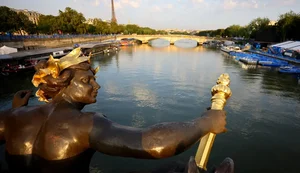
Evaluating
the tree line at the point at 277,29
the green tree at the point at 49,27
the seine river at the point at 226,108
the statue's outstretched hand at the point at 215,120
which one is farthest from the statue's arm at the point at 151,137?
the green tree at the point at 49,27

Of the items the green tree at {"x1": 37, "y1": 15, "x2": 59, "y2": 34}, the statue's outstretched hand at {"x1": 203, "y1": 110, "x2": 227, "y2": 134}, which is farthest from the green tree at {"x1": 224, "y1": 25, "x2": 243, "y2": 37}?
the statue's outstretched hand at {"x1": 203, "y1": 110, "x2": 227, "y2": 134}

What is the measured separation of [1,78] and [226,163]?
27.6 metres

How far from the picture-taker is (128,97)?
19.0 metres

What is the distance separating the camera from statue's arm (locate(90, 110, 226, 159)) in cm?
123

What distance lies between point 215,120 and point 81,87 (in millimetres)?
1039

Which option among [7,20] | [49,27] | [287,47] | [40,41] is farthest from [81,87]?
[49,27]

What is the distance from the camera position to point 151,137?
4.08 feet

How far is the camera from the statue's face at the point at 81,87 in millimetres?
1690

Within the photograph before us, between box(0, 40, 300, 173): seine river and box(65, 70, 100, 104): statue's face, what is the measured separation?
7.04 ft

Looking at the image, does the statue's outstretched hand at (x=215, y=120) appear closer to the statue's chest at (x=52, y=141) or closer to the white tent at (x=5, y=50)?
the statue's chest at (x=52, y=141)

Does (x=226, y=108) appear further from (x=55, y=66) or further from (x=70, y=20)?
(x=70, y=20)

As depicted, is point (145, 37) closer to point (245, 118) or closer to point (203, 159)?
point (245, 118)

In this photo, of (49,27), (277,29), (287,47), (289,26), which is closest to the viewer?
(287,47)

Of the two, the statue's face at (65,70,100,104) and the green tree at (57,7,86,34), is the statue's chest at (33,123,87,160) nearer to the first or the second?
the statue's face at (65,70,100,104)
